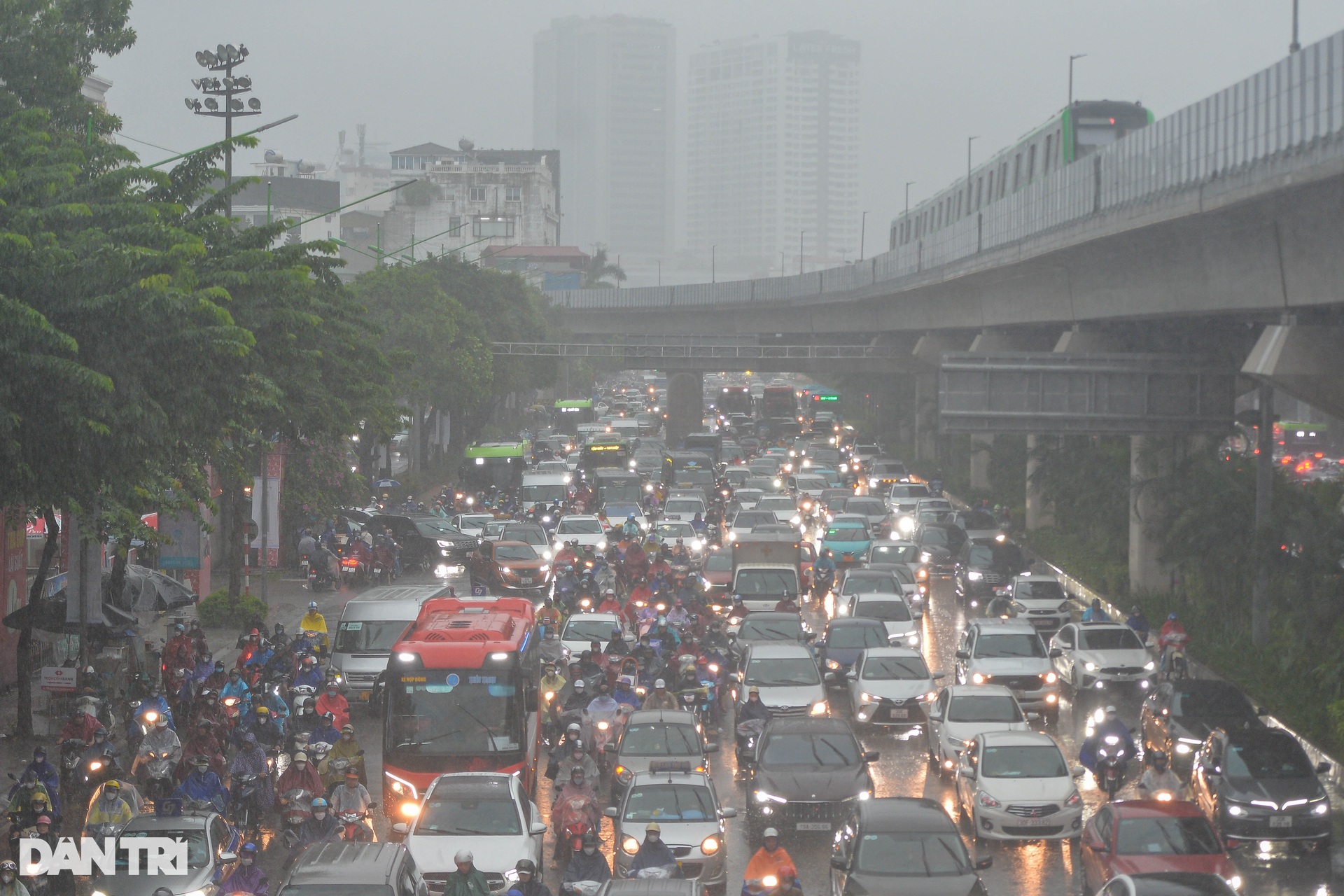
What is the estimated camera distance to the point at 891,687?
78.8ft

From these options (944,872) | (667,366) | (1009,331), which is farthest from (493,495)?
(944,872)

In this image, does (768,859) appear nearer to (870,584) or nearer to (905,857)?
(905,857)

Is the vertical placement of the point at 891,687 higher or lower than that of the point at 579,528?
lower

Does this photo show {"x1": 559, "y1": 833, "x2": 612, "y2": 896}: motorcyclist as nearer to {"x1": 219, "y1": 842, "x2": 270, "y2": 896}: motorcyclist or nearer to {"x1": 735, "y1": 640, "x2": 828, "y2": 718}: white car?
{"x1": 219, "y1": 842, "x2": 270, "y2": 896}: motorcyclist

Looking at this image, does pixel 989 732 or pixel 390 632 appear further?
pixel 390 632

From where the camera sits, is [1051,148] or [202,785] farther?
[1051,148]

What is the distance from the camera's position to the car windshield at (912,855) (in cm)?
1402

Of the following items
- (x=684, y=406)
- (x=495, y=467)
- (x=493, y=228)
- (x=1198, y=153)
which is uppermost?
(x=493, y=228)

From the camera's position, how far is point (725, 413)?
103750 mm

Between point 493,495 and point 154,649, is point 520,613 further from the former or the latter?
point 493,495

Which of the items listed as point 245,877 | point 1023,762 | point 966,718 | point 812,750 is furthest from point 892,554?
point 245,877

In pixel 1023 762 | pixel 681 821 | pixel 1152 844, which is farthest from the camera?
pixel 1023 762

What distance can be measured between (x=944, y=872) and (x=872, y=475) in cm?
5123

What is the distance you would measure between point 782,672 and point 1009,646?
4.35 m
